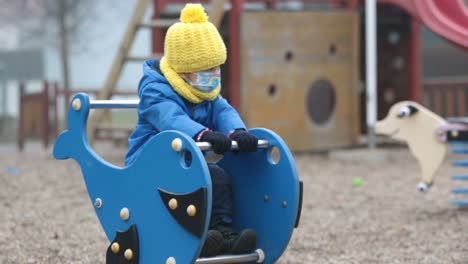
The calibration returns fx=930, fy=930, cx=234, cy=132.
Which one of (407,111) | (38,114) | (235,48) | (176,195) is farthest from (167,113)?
(38,114)

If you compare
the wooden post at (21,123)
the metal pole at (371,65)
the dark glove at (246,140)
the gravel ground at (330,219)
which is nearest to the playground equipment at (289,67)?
the metal pole at (371,65)

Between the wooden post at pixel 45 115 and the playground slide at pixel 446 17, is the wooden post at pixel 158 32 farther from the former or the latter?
the playground slide at pixel 446 17

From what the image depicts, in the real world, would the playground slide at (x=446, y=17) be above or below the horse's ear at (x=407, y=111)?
above

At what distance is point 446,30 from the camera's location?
8.30 m

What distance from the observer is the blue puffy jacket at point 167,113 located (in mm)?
3602

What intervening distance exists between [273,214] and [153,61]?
32.7 inches

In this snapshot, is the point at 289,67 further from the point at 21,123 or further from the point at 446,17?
the point at 21,123

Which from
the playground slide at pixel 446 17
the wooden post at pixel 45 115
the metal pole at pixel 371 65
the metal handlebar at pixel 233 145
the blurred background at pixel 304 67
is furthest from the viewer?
the wooden post at pixel 45 115

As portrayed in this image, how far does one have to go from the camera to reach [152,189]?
3500 mm

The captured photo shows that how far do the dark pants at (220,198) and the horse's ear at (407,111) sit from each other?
2.90 metres

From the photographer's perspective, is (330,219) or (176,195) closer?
(176,195)

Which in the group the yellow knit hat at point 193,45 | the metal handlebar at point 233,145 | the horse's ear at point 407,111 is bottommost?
the horse's ear at point 407,111

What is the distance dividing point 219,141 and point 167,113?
0.30m

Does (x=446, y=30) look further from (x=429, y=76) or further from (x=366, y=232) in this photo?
(x=429, y=76)
